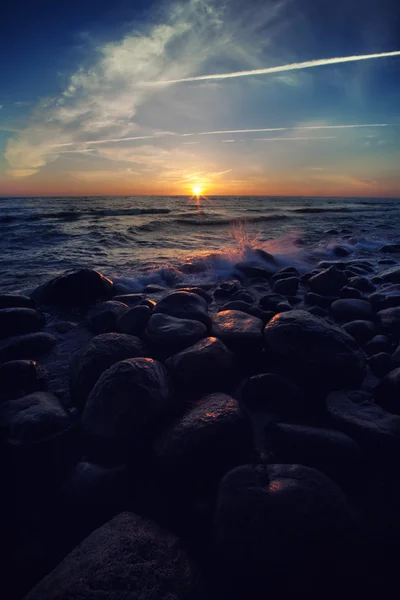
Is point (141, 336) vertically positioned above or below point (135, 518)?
above

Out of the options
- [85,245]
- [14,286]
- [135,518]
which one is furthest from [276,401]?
[85,245]

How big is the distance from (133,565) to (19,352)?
271cm

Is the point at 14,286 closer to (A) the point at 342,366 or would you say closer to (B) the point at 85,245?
(B) the point at 85,245

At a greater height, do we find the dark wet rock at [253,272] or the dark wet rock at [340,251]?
the dark wet rock at [340,251]

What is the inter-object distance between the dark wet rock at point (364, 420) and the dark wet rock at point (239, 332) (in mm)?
863

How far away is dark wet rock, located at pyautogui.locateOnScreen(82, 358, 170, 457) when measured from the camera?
2.14 metres

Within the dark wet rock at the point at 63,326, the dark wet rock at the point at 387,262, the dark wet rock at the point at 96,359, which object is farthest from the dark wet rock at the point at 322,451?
the dark wet rock at the point at 387,262

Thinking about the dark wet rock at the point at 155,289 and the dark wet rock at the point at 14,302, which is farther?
the dark wet rock at the point at 155,289

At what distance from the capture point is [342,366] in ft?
8.98

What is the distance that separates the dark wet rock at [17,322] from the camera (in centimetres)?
397

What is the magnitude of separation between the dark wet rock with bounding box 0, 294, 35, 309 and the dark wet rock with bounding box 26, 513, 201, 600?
3.89 meters

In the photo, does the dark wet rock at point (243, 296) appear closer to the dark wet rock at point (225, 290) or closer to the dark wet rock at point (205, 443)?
the dark wet rock at point (225, 290)

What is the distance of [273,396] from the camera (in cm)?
259

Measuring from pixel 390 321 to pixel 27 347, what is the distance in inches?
171
